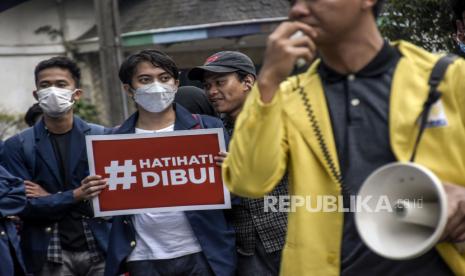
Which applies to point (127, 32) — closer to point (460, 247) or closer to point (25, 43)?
point (25, 43)

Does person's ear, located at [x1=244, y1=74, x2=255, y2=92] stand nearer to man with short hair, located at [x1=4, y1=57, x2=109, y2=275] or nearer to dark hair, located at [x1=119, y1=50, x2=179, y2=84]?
dark hair, located at [x1=119, y1=50, x2=179, y2=84]

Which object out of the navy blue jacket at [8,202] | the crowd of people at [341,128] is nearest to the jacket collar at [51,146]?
the navy blue jacket at [8,202]

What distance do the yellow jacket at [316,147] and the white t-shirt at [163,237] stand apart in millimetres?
2014

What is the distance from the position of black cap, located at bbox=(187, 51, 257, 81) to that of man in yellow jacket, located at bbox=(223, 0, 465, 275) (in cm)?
238

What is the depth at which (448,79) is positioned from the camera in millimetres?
2885

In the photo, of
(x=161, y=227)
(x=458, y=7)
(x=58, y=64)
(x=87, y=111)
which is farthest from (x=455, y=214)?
(x=87, y=111)

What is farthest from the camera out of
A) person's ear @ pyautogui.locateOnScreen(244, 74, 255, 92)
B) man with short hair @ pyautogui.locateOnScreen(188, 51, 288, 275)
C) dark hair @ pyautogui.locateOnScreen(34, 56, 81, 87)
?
dark hair @ pyautogui.locateOnScreen(34, 56, 81, 87)

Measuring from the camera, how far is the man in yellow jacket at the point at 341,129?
9.34 feet

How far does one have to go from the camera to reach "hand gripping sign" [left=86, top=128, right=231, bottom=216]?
200 inches

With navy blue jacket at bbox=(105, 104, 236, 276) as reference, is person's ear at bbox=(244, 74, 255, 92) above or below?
above

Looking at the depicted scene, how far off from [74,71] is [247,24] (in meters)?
9.98

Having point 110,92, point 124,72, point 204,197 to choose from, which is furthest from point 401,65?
point 110,92

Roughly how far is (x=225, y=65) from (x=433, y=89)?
273cm

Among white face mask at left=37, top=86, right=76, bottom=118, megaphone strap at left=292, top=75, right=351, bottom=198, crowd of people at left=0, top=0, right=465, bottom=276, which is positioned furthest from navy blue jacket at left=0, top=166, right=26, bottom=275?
megaphone strap at left=292, top=75, right=351, bottom=198
